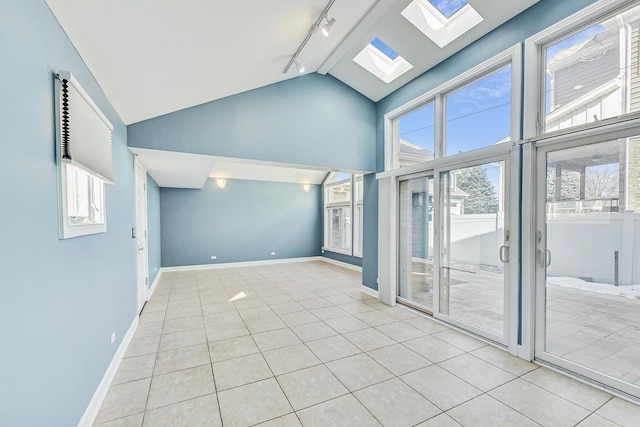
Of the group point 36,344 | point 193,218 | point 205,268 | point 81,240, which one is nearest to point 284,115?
point 81,240

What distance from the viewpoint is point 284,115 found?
4.11 metres

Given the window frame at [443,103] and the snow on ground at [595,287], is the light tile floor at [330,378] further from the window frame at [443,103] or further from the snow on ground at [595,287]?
the window frame at [443,103]

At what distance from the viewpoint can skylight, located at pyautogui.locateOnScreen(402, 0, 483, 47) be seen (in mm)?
3074

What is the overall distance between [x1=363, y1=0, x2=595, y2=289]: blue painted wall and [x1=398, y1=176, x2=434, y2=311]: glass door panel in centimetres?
54

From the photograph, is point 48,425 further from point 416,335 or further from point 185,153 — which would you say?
point 416,335

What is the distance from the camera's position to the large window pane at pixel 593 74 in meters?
2.16

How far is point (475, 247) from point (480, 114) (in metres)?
1.61

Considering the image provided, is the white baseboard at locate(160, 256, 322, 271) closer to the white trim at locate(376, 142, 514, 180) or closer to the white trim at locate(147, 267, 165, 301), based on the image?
the white trim at locate(147, 267, 165, 301)

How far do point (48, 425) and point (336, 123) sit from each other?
4.42m

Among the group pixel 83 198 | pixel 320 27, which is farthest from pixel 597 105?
pixel 83 198

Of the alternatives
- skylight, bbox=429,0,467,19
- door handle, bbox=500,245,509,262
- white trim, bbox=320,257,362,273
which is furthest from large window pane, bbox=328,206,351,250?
skylight, bbox=429,0,467,19

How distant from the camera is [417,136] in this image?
419 cm

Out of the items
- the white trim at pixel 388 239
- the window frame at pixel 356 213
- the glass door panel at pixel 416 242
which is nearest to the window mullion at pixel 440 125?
the glass door panel at pixel 416 242

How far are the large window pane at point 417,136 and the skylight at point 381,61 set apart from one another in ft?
2.22
